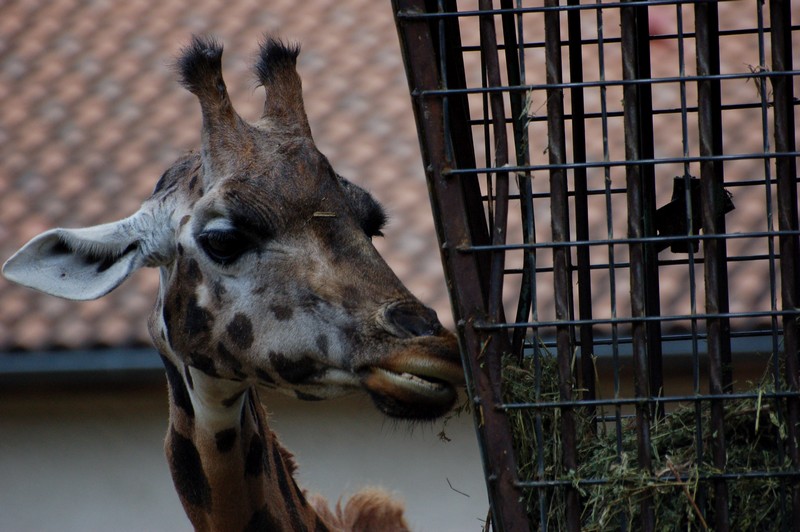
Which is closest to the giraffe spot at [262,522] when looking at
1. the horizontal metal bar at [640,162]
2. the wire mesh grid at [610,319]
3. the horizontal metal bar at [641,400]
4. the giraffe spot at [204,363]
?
the giraffe spot at [204,363]

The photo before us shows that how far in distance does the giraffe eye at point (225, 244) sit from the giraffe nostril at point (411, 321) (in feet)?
1.73

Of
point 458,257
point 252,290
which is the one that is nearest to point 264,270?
point 252,290

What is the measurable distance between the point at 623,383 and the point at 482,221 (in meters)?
3.42

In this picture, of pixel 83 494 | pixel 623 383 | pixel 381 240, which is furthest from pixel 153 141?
pixel 623 383

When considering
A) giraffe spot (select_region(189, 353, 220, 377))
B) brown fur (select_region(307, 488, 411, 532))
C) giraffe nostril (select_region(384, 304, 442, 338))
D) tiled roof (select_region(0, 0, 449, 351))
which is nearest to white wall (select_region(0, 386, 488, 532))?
tiled roof (select_region(0, 0, 449, 351))

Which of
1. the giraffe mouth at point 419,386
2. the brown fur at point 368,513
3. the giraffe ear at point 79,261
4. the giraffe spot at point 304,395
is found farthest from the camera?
the brown fur at point 368,513

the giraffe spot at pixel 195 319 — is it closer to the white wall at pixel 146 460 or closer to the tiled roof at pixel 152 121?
the tiled roof at pixel 152 121

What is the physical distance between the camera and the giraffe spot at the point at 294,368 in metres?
2.96

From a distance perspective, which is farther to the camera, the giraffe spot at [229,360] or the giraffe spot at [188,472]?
the giraffe spot at [188,472]

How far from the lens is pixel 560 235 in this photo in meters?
2.41

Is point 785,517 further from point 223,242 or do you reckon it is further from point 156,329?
point 156,329

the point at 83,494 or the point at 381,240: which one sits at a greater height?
the point at 381,240

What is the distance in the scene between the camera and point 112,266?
3.36 meters

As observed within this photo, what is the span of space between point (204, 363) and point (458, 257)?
1.05 meters
